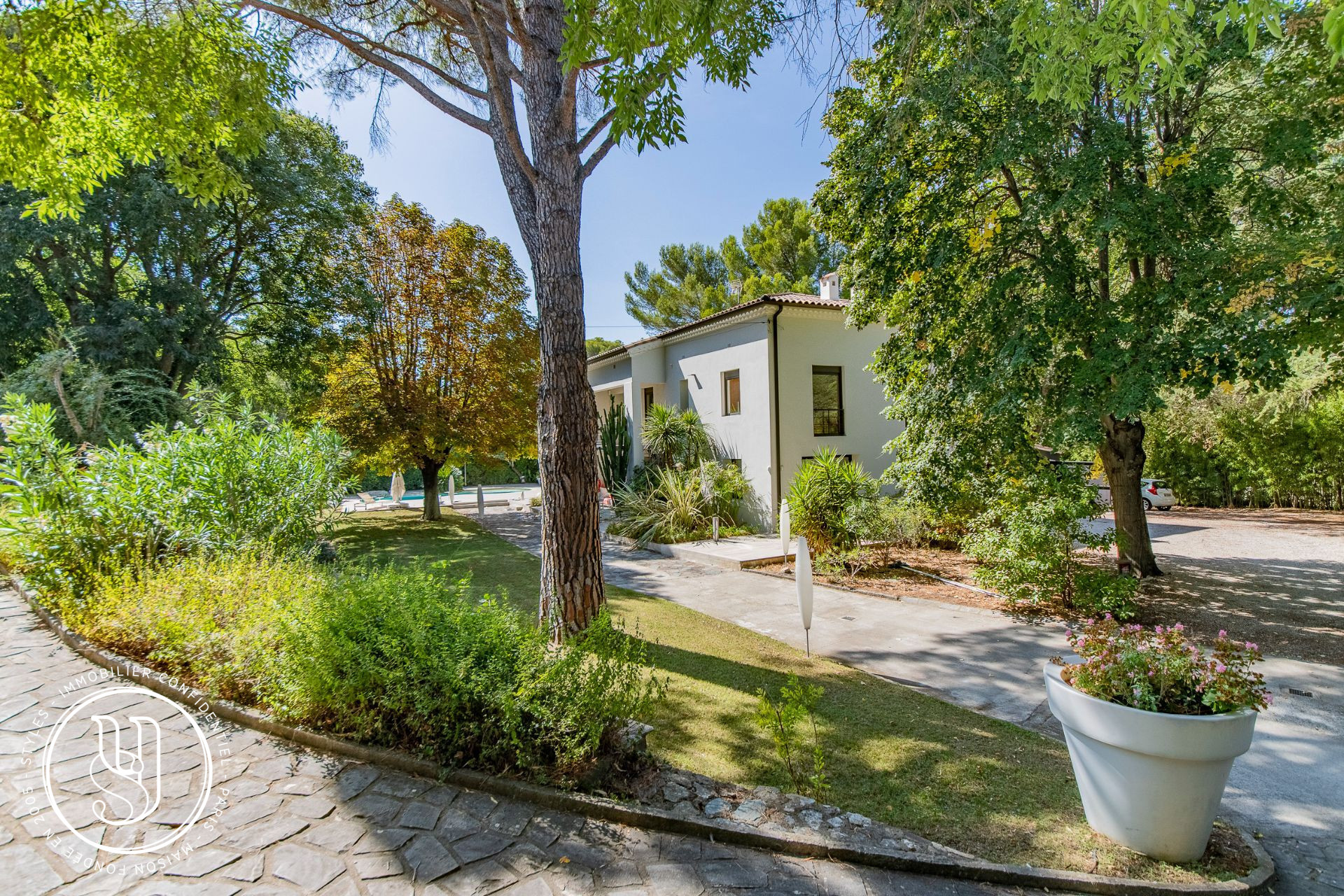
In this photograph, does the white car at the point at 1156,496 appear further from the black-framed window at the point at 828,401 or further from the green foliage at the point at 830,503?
the green foliage at the point at 830,503

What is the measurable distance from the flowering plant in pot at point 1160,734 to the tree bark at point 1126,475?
19.0ft

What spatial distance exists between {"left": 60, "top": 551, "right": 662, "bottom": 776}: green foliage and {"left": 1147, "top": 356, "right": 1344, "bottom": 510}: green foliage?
1624 cm

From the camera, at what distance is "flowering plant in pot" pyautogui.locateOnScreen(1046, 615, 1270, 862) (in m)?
2.30

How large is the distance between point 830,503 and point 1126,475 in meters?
4.06

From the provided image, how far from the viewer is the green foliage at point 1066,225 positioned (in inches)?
204

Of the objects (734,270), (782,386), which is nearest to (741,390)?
(782,386)

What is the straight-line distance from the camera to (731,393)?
14.2 metres

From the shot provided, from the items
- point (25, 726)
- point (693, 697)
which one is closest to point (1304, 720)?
point (693, 697)

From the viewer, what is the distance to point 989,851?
248 cm

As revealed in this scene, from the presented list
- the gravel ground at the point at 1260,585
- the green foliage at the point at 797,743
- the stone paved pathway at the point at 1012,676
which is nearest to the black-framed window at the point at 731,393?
the stone paved pathway at the point at 1012,676

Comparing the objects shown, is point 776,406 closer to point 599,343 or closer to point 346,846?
point 346,846

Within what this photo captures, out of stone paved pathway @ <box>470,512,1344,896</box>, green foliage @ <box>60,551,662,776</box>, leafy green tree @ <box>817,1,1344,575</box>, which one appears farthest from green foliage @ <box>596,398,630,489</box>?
green foliage @ <box>60,551,662,776</box>

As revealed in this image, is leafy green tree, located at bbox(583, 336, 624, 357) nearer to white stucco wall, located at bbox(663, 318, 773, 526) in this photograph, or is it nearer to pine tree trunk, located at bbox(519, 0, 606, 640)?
white stucco wall, located at bbox(663, 318, 773, 526)

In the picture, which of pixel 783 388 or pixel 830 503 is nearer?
pixel 830 503
